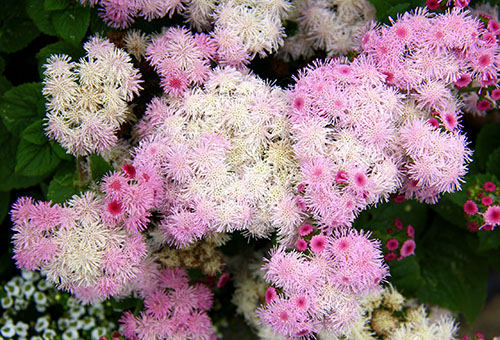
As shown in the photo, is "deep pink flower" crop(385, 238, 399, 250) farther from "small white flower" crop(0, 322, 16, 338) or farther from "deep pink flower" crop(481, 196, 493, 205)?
"small white flower" crop(0, 322, 16, 338)

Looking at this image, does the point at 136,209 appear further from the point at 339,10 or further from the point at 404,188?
the point at 339,10

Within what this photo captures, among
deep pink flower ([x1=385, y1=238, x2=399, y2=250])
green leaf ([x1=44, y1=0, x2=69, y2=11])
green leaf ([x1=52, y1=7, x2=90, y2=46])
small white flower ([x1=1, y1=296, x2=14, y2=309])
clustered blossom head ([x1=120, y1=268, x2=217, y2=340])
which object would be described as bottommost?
small white flower ([x1=1, y1=296, x2=14, y2=309])

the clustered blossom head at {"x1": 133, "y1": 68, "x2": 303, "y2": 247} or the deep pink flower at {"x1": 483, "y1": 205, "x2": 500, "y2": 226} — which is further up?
the deep pink flower at {"x1": 483, "y1": 205, "x2": 500, "y2": 226}

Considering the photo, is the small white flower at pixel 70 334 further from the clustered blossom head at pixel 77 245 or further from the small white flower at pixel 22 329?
the clustered blossom head at pixel 77 245

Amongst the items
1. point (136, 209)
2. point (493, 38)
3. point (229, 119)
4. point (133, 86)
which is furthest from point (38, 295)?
point (493, 38)

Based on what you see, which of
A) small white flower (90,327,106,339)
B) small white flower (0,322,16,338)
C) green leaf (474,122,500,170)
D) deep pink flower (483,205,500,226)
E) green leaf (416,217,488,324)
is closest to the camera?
deep pink flower (483,205,500,226)

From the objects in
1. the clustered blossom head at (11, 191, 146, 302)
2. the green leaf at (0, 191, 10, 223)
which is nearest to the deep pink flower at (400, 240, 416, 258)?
the clustered blossom head at (11, 191, 146, 302)

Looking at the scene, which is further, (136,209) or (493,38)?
(493,38)
